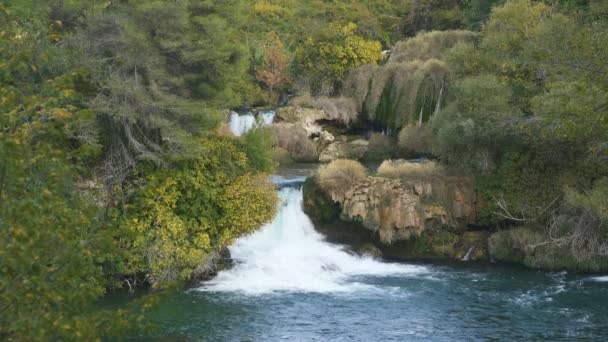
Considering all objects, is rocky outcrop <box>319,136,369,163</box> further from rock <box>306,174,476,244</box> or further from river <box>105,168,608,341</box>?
river <box>105,168,608,341</box>

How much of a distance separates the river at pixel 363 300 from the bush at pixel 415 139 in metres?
8.07

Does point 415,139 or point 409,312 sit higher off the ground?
point 415,139

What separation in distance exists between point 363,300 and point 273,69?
26.7 m

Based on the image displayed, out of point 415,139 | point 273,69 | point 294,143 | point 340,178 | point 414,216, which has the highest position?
point 273,69

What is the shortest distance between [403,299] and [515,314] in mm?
3251

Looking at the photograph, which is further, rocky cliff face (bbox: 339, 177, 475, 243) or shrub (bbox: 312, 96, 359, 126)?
shrub (bbox: 312, 96, 359, 126)

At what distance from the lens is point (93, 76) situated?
2122cm

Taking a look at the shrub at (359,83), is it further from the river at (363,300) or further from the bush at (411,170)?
the river at (363,300)

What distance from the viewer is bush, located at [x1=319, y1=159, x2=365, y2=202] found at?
26438mm

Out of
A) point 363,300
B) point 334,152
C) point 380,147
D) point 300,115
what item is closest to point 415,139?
point 380,147

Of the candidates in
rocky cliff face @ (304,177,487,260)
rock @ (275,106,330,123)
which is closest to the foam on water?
rocky cliff face @ (304,177,487,260)

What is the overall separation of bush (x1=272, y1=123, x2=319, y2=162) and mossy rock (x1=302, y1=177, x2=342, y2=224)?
993 centimetres

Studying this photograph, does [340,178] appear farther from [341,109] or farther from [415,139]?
[341,109]

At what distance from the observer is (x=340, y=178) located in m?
26.5
